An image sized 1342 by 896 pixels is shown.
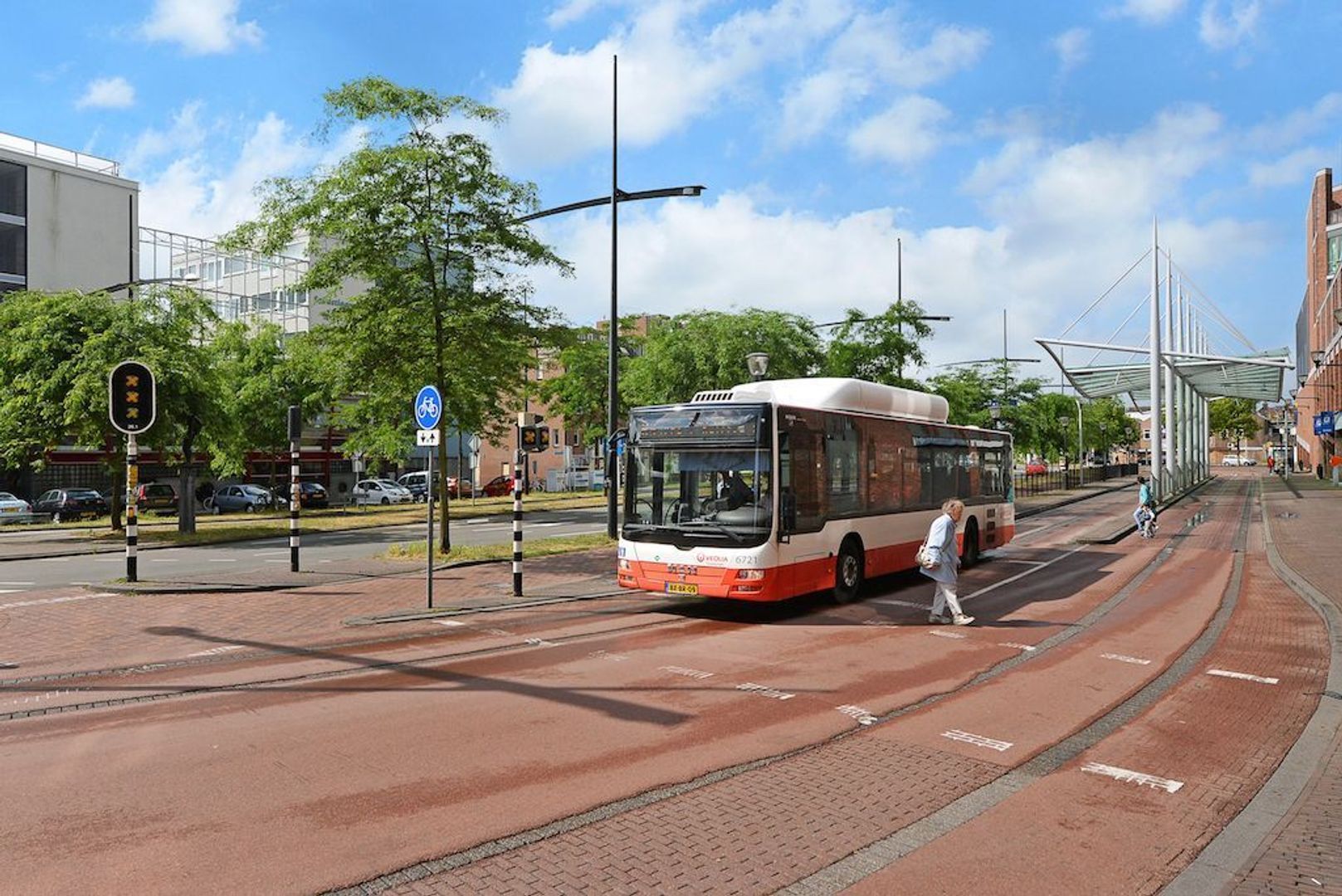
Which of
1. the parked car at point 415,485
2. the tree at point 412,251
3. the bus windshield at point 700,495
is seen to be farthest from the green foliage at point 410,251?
the parked car at point 415,485

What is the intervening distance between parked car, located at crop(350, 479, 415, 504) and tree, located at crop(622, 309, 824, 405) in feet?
65.6

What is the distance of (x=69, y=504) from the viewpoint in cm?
3625

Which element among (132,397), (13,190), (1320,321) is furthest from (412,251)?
(1320,321)

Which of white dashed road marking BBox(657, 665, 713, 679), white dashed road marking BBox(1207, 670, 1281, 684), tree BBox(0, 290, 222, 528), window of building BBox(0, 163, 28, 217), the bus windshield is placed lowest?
white dashed road marking BBox(1207, 670, 1281, 684)

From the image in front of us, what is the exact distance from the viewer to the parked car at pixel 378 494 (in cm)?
4866

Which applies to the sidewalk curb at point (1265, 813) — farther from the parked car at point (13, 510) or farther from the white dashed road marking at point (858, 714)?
the parked car at point (13, 510)

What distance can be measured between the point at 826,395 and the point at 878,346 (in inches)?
661

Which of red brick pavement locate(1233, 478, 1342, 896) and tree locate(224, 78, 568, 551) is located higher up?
tree locate(224, 78, 568, 551)

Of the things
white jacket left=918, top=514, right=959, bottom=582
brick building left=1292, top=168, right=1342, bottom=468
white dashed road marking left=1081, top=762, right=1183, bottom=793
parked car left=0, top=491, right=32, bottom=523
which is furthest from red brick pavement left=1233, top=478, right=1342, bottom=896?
brick building left=1292, top=168, right=1342, bottom=468

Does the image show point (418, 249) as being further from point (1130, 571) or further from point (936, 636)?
point (1130, 571)

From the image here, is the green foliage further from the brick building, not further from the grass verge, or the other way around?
the brick building

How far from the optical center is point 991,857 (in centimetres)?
465

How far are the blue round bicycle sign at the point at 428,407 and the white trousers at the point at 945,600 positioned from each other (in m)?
7.04

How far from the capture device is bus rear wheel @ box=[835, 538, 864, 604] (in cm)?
1321
